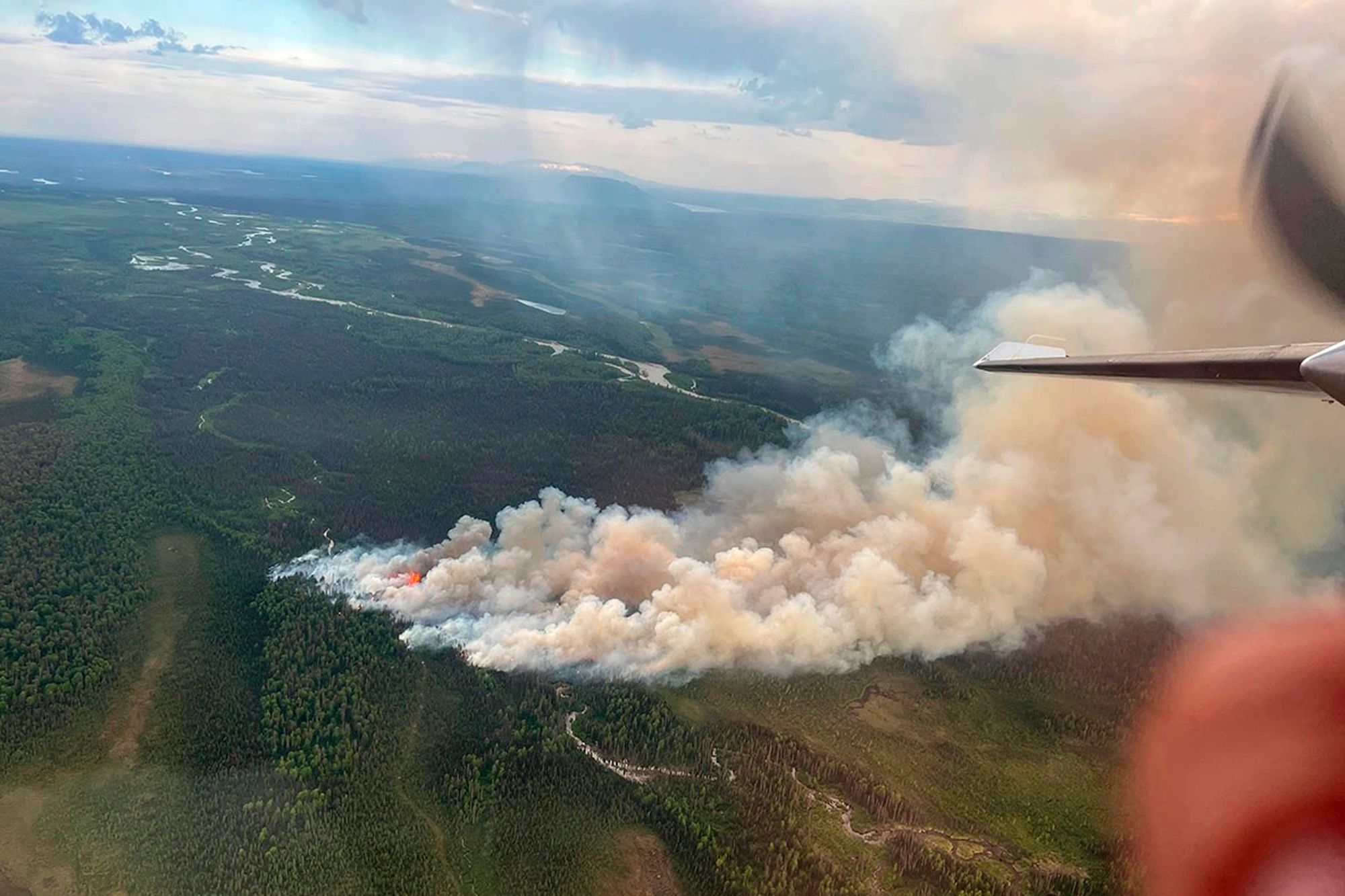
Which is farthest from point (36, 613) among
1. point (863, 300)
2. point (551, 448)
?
point (863, 300)

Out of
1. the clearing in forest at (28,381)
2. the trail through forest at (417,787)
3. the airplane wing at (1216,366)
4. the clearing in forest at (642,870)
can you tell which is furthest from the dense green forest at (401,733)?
the airplane wing at (1216,366)

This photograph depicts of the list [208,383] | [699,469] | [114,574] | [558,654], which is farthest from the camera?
[208,383]

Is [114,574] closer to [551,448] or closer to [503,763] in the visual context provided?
[503,763]

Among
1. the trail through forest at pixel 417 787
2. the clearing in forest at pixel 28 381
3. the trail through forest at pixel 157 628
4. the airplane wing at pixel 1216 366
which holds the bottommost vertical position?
the clearing in forest at pixel 28 381

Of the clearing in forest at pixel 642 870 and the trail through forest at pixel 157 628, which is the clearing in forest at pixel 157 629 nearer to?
the trail through forest at pixel 157 628

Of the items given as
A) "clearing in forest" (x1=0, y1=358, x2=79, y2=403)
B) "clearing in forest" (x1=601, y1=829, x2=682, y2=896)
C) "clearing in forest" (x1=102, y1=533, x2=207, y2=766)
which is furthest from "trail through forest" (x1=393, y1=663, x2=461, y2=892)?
"clearing in forest" (x1=0, y1=358, x2=79, y2=403)

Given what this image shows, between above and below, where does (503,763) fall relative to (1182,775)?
below

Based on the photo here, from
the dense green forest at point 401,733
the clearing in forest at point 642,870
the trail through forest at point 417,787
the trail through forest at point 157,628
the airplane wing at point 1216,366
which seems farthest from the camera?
the trail through forest at point 157,628
